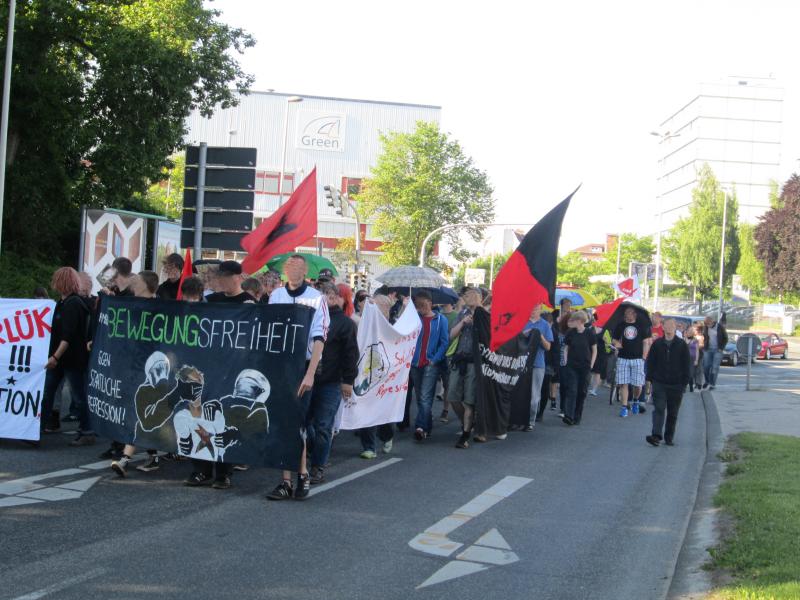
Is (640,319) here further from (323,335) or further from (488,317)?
(323,335)

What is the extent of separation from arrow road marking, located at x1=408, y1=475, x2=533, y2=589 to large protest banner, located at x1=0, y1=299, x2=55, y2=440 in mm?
4614

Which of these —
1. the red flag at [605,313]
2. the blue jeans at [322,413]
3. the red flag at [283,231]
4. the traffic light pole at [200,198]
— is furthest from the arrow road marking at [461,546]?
the red flag at [605,313]

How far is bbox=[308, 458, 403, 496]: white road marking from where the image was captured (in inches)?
334

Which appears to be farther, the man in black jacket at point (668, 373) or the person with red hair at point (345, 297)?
the man in black jacket at point (668, 373)

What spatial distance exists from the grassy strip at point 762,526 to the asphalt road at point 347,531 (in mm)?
437

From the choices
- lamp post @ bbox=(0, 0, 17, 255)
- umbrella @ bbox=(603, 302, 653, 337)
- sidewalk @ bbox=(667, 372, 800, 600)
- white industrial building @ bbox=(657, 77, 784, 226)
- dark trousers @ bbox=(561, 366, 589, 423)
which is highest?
white industrial building @ bbox=(657, 77, 784, 226)

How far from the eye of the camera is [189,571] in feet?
18.6

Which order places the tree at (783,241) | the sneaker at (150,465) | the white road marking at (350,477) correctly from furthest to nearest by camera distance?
the tree at (783,241) < the sneaker at (150,465) < the white road marking at (350,477)

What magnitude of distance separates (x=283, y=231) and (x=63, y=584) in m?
7.09

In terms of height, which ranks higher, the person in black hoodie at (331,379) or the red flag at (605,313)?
the red flag at (605,313)

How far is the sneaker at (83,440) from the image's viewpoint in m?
10.0

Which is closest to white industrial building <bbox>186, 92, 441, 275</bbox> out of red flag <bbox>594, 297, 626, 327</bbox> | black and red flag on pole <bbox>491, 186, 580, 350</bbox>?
red flag <bbox>594, 297, 626, 327</bbox>

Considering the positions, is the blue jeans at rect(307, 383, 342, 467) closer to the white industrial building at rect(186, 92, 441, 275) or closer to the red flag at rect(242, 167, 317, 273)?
the red flag at rect(242, 167, 317, 273)

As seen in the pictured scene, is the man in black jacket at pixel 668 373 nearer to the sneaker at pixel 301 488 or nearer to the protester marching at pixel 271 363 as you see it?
the protester marching at pixel 271 363
